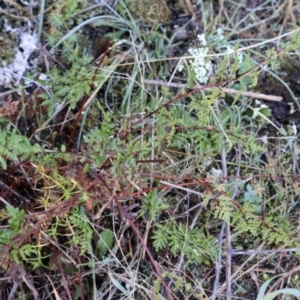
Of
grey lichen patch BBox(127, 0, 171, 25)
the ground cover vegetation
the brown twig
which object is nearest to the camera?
the ground cover vegetation

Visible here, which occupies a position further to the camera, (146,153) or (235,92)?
(235,92)

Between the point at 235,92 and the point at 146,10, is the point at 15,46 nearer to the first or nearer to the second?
the point at 146,10

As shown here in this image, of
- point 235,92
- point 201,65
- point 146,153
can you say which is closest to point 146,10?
point 201,65

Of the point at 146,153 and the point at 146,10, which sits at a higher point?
the point at 146,10

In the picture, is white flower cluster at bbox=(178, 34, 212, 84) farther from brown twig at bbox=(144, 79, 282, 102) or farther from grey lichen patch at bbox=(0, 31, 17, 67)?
grey lichen patch at bbox=(0, 31, 17, 67)

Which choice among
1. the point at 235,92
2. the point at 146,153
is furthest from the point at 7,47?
the point at 235,92

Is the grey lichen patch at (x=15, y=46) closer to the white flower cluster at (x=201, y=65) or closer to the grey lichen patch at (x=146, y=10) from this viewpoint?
the grey lichen patch at (x=146, y=10)

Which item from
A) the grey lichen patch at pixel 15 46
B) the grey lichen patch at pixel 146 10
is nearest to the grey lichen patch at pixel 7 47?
the grey lichen patch at pixel 15 46

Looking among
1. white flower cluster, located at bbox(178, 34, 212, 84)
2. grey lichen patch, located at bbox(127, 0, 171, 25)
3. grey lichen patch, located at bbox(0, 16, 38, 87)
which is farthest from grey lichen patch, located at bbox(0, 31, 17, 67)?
white flower cluster, located at bbox(178, 34, 212, 84)

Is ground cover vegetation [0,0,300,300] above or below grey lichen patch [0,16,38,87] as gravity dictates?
below
